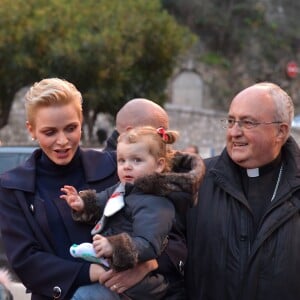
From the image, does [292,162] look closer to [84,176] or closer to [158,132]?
[158,132]

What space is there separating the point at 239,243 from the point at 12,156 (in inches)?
154

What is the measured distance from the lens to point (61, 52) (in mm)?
18938

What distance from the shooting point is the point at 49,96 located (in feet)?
11.2

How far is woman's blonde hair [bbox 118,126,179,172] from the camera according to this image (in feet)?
11.2

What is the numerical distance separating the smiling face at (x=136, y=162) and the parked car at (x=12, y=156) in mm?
3926

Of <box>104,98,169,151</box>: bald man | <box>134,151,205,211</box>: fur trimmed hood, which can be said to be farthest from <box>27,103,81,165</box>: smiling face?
<box>104,98,169,151</box>: bald man

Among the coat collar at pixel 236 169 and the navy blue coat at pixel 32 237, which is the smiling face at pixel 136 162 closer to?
the navy blue coat at pixel 32 237

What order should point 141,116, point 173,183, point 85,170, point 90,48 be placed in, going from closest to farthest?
point 173,183 < point 85,170 < point 141,116 < point 90,48

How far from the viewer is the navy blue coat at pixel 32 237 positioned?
3375mm

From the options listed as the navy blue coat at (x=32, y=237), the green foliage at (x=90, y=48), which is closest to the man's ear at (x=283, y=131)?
the navy blue coat at (x=32, y=237)

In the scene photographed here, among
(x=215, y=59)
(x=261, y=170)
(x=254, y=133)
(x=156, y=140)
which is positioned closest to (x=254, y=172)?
(x=261, y=170)

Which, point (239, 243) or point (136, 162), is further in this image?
point (239, 243)

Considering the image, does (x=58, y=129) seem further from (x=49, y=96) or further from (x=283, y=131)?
(x=283, y=131)

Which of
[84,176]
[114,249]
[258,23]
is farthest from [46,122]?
[258,23]
